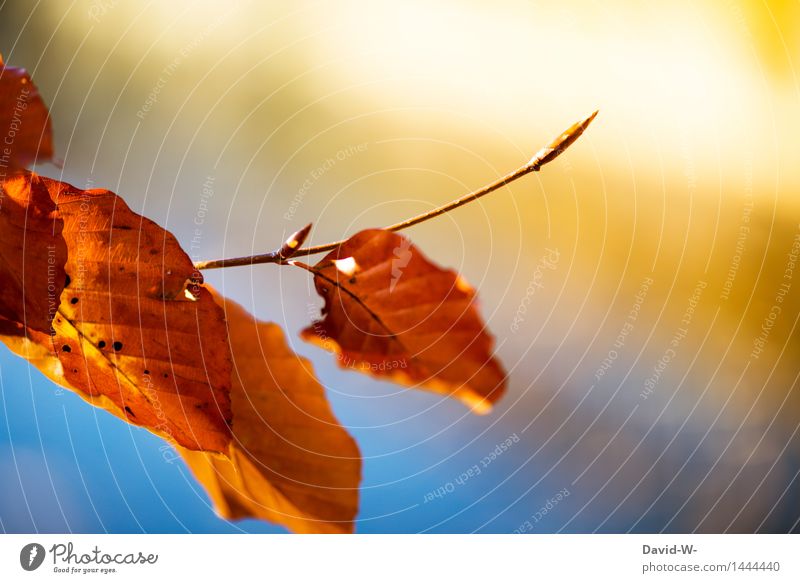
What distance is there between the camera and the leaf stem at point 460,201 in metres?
0.44

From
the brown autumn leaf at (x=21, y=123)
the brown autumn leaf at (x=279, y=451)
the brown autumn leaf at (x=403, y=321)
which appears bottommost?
the brown autumn leaf at (x=279, y=451)

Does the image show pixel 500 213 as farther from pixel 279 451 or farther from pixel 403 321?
pixel 279 451

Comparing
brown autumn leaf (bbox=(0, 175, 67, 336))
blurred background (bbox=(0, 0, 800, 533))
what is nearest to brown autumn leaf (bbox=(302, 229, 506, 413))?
blurred background (bbox=(0, 0, 800, 533))

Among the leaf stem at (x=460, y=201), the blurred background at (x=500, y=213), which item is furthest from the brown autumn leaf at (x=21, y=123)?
the leaf stem at (x=460, y=201)

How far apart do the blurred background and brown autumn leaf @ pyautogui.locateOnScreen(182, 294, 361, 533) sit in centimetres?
1

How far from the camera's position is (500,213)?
1.51 ft

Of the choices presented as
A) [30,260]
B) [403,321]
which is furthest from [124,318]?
[403,321]

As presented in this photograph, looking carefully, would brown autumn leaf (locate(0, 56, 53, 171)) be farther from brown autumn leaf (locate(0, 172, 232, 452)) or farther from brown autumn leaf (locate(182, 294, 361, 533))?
brown autumn leaf (locate(182, 294, 361, 533))

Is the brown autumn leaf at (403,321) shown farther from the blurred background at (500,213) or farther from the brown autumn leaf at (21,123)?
the brown autumn leaf at (21,123)

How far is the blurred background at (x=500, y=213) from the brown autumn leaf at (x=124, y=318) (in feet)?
0.06

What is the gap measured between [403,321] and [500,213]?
101 millimetres

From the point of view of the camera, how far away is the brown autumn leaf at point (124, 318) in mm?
421

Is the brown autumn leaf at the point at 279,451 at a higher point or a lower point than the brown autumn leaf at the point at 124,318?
lower
